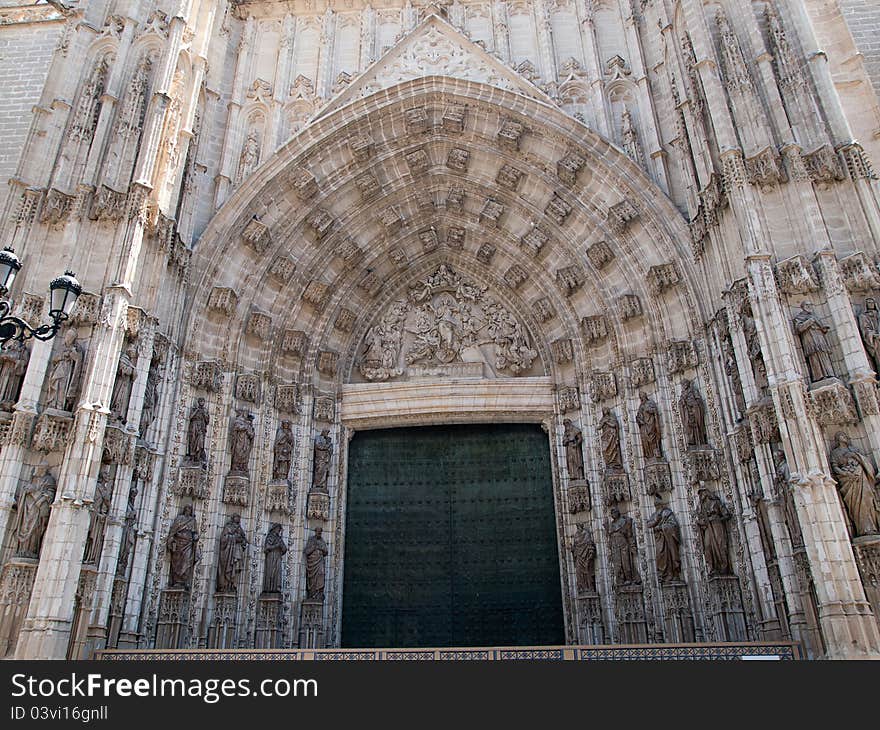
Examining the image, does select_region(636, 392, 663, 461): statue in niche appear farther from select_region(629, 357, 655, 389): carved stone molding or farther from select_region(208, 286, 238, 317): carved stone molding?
select_region(208, 286, 238, 317): carved stone molding

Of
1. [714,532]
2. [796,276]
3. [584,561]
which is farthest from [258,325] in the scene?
[796,276]

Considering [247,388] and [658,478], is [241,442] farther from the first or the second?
[658,478]

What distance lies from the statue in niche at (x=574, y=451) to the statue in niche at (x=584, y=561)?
0.97 metres

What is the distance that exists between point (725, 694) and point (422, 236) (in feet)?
31.8

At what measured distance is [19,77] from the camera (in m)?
12.8

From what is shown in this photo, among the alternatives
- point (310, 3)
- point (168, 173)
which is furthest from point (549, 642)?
point (310, 3)

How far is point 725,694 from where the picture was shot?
5.49 meters

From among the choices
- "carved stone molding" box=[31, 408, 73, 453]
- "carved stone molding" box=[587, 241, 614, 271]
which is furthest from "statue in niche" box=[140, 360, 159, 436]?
"carved stone molding" box=[587, 241, 614, 271]

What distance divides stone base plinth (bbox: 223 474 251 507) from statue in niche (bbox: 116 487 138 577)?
1.44 metres

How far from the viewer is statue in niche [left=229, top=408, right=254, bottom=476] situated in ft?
35.4

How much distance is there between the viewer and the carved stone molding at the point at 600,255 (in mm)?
11578

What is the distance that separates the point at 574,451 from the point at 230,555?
5.44 metres

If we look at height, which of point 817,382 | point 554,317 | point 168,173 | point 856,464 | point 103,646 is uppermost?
point 168,173

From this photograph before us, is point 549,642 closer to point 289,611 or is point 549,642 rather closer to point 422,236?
point 289,611
